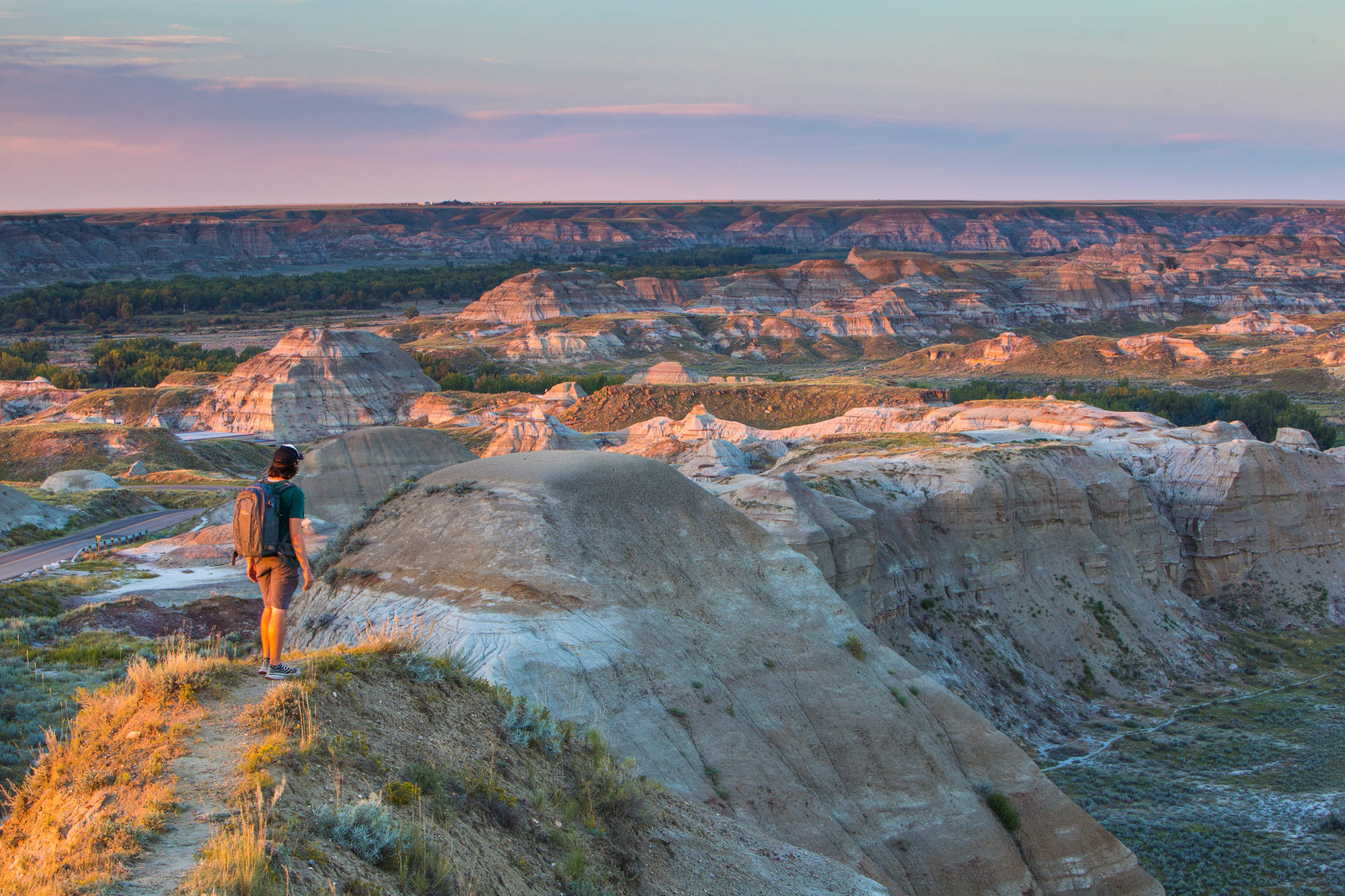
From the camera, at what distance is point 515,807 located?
9289 millimetres

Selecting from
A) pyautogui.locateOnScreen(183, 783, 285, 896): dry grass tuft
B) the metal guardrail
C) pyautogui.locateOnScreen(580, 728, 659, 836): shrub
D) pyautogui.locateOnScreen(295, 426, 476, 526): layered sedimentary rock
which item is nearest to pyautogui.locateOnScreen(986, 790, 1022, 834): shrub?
pyautogui.locateOnScreen(580, 728, 659, 836): shrub

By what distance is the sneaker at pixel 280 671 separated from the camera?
376 inches

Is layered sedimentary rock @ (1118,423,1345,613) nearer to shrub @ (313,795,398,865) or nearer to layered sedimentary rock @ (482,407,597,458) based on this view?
layered sedimentary rock @ (482,407,597,458)

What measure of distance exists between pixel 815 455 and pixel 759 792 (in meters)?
36.0

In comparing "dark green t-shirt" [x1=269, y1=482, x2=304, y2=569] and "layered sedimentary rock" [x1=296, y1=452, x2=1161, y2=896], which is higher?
"dark green t-shirt" [x1=269, y1=482, x2=304, y2=569]

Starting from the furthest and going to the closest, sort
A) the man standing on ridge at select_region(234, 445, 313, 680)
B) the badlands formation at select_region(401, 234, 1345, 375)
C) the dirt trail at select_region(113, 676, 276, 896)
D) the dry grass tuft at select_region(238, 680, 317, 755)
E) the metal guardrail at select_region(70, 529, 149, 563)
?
the badlands formation at select_region(401, 234, 1345, 375), the metal guardrail at select_region(70, 529, 149, 563), the man standing on ridge at select_region(234, 445, 313, 680), the dry grass tuft at select_region(238, 680, 317, 755), the dirt trail at select_region(113, 676, 276, 896)

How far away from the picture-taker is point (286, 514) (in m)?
10.2

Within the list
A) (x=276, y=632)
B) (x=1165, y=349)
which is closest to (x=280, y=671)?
(x=276, y=632)

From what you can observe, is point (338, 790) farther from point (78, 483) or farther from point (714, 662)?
point (78, 483)

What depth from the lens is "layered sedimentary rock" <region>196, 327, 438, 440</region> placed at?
287 ft

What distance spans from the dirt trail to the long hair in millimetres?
1873

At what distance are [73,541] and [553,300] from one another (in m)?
110

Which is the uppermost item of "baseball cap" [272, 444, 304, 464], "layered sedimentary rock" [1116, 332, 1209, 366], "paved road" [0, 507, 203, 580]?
"baseball cap" [272, 444, 304, 464]

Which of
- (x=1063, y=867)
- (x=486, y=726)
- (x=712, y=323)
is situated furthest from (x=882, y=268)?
(x=486, y=726)
